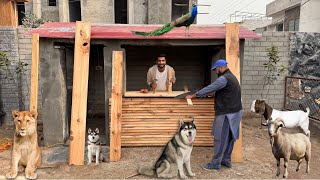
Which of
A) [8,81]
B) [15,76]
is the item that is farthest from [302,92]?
[8,81]

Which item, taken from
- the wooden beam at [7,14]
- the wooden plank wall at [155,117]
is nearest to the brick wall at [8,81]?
the wooden beam at [7,14]

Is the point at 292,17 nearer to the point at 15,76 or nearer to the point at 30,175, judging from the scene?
the point at 15,76

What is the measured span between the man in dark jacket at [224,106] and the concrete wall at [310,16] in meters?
15.3

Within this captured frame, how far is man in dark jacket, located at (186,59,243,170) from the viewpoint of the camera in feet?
15.7

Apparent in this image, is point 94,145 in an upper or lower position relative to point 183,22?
lower

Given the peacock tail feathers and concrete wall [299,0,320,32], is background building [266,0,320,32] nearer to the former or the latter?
concrete wall [299,0,320,32]

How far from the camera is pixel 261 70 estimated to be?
927 cm

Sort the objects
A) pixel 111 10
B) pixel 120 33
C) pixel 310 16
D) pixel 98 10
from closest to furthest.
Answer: pixel 120 33 < pixel 310 16 < pixel 98 10 < pixel 111 10

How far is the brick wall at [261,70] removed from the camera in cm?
912

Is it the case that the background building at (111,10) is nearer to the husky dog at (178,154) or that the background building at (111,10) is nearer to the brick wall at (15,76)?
the brick wall at (15,76)

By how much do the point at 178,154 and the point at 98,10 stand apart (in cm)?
1731

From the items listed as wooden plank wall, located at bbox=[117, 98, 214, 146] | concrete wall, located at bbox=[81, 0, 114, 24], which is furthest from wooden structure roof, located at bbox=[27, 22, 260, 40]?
concrete wall, located at bbox=[81, 0, 114, 24]

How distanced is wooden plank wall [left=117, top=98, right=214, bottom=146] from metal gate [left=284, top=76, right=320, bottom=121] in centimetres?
452

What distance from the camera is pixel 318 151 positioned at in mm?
6520
